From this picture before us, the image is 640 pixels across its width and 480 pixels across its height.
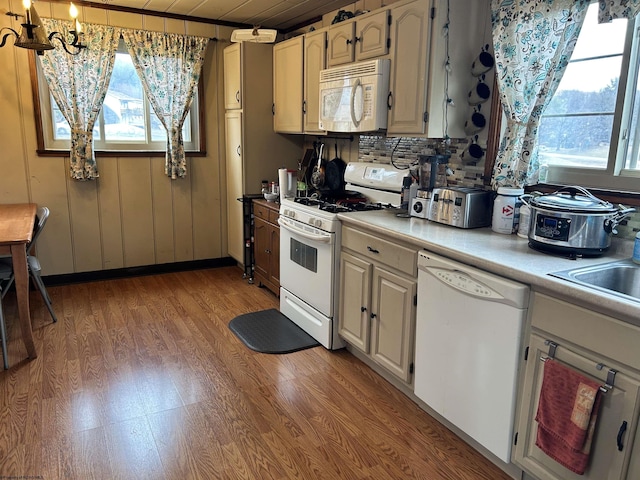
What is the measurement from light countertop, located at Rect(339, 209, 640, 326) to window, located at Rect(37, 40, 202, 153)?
2.52m

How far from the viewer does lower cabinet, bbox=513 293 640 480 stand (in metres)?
1.49

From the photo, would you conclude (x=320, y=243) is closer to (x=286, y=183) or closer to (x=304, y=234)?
(x=304, y=234)

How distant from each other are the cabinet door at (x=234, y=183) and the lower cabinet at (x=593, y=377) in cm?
313

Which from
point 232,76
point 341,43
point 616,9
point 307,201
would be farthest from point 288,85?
point 616,9

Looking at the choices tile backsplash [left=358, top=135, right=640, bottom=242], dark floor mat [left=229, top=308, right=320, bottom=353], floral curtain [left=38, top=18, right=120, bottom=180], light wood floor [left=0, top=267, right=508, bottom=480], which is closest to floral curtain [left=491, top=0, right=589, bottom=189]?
tile backsplash [left=358, top=135, right=640, bottom=242]

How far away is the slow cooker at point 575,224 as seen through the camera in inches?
75.5

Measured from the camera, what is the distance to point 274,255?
3.94 meters

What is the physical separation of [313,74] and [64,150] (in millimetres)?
2231

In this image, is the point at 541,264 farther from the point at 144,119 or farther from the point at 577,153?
the point at 144,119

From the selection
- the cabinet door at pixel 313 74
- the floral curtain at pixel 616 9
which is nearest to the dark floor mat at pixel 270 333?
the cabinet door at pixel 313 74

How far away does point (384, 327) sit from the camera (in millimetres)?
2617

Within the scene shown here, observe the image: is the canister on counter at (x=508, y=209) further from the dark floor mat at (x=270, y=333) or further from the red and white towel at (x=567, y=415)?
the dark floor mat at (x=270, y=333)

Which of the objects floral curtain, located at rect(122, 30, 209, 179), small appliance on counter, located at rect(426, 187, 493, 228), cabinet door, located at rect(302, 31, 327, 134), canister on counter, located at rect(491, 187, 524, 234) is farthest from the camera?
floral curtain, located at rect(122, 30, 209, 179)

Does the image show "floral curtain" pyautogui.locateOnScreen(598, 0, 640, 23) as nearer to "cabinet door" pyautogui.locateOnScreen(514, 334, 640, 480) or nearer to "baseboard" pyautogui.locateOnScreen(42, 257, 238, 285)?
"cabinet door" pyautogui.locateOnScreen(514, 334, 640, 480)
